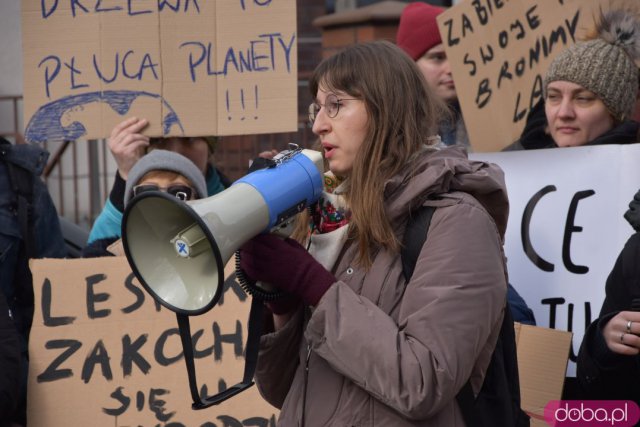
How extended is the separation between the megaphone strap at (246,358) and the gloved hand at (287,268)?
128 millimetres

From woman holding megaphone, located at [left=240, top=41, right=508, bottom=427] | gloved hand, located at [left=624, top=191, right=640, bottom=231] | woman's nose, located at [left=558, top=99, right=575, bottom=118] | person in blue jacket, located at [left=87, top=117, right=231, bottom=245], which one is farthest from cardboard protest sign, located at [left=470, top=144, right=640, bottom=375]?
person in blue jacket, located at [left=87, top=117, right=231, bottom=245]

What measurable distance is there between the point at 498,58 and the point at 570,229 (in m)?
1.02

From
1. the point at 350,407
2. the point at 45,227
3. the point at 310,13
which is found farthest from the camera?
the point at 310,13

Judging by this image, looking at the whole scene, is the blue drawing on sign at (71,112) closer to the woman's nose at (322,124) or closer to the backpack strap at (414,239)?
the woman's nose at (322,124)

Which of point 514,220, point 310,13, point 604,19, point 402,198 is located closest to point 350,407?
point 402,198

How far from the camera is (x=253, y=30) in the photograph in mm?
3770

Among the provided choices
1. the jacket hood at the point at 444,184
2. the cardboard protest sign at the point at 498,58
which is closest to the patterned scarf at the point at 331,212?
the jacket hood at the point at 444,184

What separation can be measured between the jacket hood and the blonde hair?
1.0 inches

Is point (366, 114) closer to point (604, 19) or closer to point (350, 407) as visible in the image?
point (350, 407)

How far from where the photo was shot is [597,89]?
3.48m

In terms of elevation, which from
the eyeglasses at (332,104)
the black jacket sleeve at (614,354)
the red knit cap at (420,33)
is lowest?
the black jacket sleeve at (614,354)

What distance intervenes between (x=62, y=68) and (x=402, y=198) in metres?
1.99

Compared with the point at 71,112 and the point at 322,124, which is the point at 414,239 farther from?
the point at 71,112

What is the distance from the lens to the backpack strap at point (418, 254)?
2.17 meters
